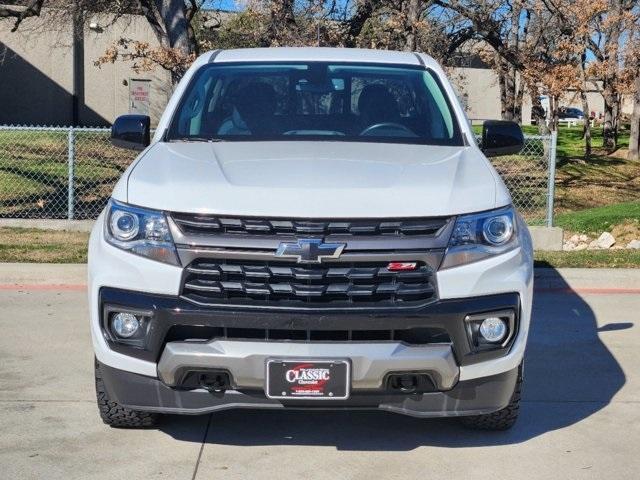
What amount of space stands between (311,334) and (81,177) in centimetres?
1441

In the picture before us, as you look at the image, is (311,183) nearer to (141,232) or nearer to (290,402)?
(141,232)

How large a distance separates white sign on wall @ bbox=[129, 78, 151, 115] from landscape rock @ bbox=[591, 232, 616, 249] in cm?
2510

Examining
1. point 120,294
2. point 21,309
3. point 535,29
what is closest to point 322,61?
point 120,294

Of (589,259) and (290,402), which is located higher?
(290,402)

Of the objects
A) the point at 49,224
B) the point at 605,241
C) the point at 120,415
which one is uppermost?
the point at 120,415

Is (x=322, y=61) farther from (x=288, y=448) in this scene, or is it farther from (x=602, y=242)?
(x=602, y=242)

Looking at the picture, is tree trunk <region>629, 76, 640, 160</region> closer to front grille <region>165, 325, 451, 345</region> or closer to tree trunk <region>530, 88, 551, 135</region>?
tree trunk <region>530, 88, 551, 135</region>

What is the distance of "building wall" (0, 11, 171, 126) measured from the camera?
114ft

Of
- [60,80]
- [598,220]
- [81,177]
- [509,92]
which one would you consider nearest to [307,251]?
[598,220]

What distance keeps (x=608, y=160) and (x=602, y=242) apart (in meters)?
16.5

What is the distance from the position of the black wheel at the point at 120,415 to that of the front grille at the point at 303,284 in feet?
3.17

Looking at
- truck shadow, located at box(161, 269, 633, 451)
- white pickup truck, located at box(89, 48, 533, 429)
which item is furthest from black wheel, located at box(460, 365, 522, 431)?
white pickup truck, located at box(89, 48, 533, 429)

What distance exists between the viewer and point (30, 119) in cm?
3544

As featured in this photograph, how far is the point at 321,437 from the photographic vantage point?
197 inches
